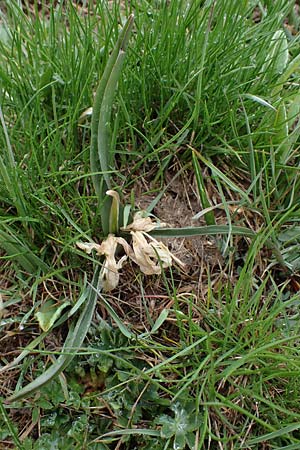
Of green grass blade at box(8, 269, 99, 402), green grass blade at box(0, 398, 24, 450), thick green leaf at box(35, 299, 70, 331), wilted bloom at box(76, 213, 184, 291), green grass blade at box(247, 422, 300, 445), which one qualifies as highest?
wilted bloom at box(76, 213, 184, 291)

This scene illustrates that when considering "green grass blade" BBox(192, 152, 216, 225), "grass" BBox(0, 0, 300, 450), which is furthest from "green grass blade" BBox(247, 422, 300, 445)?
"green grass blade" BBox(192, 152, 216, 225)

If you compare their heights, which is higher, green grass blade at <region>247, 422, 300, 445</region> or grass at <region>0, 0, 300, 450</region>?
grass at <region>0, 0, 300, 450</region>

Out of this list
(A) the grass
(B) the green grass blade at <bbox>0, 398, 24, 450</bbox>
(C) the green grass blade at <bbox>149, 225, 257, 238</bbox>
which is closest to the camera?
(B) the green grass blade at <bbox>0, 398, 24, 450</bbox>

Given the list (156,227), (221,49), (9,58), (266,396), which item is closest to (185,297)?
(156,227)

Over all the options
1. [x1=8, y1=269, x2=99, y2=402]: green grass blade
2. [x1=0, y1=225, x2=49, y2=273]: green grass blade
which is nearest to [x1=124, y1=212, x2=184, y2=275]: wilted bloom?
[x1=8, y1=269, x2=99, y2=402]: green grass blade

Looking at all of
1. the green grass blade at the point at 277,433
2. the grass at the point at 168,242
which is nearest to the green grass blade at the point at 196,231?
the grass at the point at 168,242

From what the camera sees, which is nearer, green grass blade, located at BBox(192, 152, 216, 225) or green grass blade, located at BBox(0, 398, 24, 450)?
green grass blade, located at BBox(0, 398, 24, 450)

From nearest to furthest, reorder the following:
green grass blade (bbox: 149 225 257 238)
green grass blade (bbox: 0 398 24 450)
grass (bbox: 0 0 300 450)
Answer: green grass blade (bbox: 0 398 24 450) < grass (bbox: 0 0 300 450) < green grass blade (bbox: 149 225 257 238)

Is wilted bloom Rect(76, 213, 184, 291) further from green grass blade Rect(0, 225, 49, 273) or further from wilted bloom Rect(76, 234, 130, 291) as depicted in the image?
green grass blade Rect(0, 225, 49, 273)

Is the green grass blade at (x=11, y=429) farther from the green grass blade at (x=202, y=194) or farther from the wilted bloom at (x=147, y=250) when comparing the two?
the green grass blade at (x=202, y=194)
